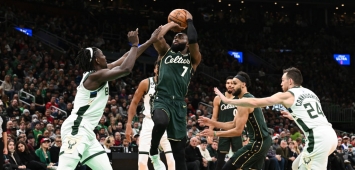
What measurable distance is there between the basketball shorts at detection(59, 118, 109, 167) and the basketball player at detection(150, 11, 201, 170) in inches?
43.0

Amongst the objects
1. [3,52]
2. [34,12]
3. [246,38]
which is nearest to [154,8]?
[246,38]

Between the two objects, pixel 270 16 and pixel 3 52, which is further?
pixel 270 16

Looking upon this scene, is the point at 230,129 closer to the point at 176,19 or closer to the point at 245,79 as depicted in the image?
the point at 245,79

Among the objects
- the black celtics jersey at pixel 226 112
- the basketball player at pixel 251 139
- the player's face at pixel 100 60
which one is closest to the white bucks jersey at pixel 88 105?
the player's face at pixel 100 60

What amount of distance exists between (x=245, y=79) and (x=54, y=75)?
12591mm

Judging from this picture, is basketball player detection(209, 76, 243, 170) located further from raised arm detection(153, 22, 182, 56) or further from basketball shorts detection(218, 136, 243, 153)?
raised arm detection(153, 22, 182, 56)

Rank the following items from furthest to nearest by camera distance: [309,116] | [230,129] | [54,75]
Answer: [54,75] → [230,129] → [309,116]

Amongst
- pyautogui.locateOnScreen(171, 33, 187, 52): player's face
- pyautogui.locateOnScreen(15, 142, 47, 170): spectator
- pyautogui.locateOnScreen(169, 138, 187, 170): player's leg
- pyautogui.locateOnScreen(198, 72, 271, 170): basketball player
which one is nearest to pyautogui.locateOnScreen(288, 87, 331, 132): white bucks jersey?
pyautogui.locateOnScreen(198, 72, 271, 170): basketball player

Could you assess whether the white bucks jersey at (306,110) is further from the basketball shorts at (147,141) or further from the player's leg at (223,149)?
the player's leg at (223,149)

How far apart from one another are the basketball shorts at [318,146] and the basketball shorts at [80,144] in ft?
8.52

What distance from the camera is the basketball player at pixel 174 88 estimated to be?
844 centimetres

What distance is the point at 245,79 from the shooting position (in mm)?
9867

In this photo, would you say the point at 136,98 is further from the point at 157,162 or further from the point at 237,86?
the point at 237,86

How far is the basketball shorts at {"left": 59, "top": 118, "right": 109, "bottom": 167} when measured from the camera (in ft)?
24.1
